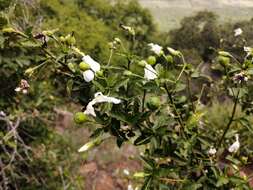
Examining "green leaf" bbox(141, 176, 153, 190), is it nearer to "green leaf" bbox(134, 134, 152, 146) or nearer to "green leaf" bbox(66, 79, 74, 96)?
"green leaf" bbox(134, 134, 152, 146)

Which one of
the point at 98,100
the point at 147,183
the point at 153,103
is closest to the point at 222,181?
the point at 147,183

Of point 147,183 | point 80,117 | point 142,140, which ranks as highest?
point 80,117

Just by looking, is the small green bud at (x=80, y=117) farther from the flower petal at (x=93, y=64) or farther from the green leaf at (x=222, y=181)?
the green leaf at (x=222, y=181)

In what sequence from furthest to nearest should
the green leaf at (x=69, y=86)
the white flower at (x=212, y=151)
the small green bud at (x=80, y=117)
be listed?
the white flower at (x=212, y=151)
the green leaf at (x=69, y=86)
the small green bud at (x=80, y=117)

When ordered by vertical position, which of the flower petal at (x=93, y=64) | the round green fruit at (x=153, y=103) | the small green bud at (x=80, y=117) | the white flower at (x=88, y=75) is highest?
the flower petal at (x=93, y=64)

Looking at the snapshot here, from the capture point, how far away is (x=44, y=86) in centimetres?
369

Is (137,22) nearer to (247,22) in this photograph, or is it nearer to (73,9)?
(73,9)

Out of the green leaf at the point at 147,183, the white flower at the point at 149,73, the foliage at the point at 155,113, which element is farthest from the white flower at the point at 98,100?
the green leaf at the point at 147,183

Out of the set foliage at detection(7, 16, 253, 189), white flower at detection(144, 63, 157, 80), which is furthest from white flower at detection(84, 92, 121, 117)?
white flower at detection(144, 63, 157, 80)

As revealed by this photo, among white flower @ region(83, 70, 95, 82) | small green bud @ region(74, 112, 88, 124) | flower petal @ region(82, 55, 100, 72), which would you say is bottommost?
small green bud @ region(74, 112, 88, 124)

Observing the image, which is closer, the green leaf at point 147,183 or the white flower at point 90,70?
the white flower at point 90,70

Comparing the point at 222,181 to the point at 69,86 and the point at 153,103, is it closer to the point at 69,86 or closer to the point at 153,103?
the point at 153,103

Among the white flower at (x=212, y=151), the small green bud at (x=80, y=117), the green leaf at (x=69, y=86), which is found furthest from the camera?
the white flower at (x=212, y=151)

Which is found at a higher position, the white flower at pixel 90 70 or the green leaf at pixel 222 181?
the white flower at pixel 90 70
